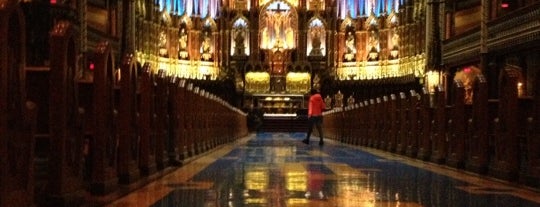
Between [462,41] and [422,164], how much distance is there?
710 inches

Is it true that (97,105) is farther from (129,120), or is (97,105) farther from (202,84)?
(202,84)

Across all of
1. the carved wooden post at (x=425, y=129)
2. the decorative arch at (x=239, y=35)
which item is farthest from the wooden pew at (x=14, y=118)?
the decorative arch at (x=239, y=35)

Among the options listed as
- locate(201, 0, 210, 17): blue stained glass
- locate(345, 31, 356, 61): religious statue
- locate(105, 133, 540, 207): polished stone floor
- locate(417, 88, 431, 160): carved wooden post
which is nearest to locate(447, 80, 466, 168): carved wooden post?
locate(105, 133, 540, 207): polished stone floor

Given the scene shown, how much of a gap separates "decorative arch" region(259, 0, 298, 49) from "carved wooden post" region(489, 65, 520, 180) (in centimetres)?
3471

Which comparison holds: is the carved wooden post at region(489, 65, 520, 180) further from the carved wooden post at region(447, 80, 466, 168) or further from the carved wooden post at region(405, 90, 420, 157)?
the carved wooden post at region(405, 90, 420, 157)

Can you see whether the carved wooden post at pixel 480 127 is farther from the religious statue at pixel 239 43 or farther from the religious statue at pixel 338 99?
the religious statue at pixel 239 43

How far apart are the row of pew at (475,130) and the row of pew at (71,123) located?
15.1 ft

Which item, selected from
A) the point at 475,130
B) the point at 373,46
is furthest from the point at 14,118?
the point at 373,46

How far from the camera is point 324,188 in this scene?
8617 mm

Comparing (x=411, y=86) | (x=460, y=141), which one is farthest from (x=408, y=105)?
(x=411, y=86)

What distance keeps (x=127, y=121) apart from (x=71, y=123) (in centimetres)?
220

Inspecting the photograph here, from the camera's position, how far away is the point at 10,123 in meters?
5.24

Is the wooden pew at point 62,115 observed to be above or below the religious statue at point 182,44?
below

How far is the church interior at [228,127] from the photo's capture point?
6328 mm
